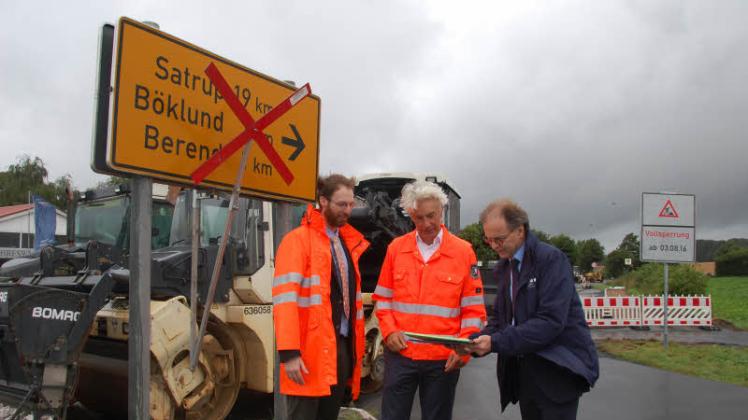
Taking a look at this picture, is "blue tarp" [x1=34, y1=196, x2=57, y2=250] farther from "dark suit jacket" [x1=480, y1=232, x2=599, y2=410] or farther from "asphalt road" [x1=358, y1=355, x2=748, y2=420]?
"dark suit jacket" [x1=480, y1=232, x2=599, y2=410]

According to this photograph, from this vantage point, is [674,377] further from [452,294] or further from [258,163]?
[258,163]

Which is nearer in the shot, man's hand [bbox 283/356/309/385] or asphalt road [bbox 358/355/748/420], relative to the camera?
man's hand [bbox 283/356/309/385]

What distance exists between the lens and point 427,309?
366cm

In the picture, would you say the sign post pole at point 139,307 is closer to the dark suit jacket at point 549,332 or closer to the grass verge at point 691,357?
the dark suit jacket at point 549,332

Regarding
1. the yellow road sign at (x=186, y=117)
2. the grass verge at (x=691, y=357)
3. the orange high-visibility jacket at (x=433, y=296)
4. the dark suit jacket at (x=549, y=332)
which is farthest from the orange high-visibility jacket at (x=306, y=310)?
the grass verge at (x=691, y=357)

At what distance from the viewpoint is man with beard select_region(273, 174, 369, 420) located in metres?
3.15

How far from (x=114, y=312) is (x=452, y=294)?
128 inches

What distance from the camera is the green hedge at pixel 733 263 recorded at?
60125 mm

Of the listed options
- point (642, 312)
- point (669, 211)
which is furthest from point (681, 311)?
point (669, 211)

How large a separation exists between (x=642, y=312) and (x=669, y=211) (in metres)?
5.07

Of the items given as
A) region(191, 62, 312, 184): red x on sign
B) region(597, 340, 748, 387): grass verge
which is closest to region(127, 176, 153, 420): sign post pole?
region(191, 62, 312, 184): red x on sign

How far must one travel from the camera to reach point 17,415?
12.8 ft

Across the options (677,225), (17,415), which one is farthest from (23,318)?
(677,225)

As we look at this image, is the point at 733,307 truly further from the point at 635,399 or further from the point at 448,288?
the point at 448,288
